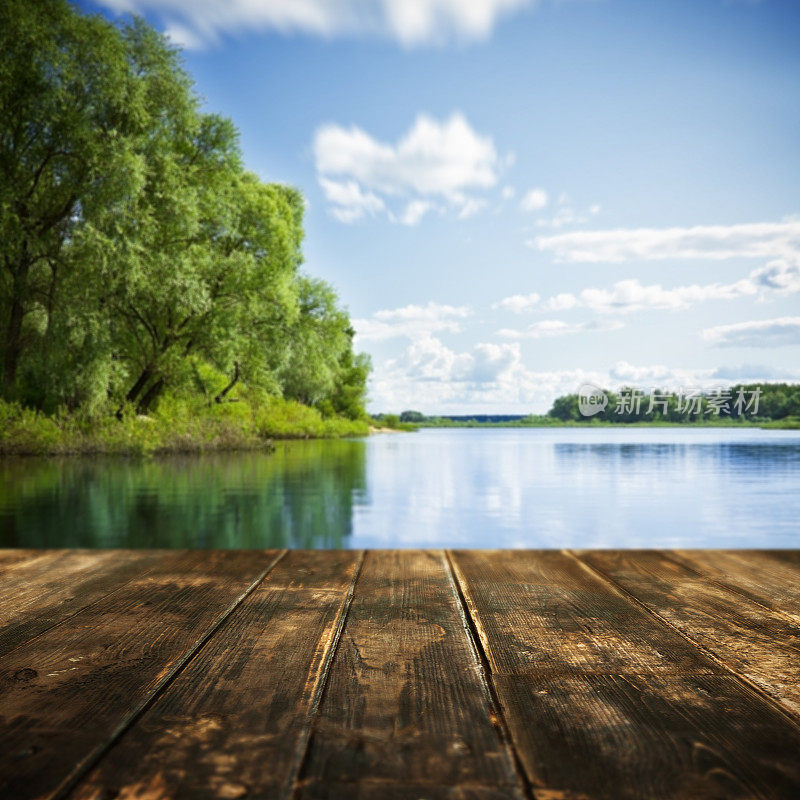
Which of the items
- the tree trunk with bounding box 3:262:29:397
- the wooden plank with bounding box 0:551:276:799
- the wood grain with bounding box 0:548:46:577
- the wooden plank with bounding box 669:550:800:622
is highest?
the tree trunk with bounding box 3:262:29:397

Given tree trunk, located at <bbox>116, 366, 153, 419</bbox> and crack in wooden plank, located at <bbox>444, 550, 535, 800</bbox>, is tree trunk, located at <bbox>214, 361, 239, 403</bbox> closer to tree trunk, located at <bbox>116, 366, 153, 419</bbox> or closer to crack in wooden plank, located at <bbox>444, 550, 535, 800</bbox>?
tree trunk, located at <bbox>116, 366, 153, 419</bbox>

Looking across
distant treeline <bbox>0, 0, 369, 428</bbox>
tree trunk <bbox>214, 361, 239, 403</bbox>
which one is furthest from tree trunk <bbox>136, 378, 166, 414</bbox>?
tree trunk <bbox>214, 361, 239, 403</bbox>

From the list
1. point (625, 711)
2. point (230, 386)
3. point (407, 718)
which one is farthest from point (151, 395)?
point (625, 711)

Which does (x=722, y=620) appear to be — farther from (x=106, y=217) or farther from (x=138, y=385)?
(x=138, y=385)

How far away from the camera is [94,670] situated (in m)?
1.10

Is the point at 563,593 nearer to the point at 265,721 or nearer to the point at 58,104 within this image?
the point at 265,721

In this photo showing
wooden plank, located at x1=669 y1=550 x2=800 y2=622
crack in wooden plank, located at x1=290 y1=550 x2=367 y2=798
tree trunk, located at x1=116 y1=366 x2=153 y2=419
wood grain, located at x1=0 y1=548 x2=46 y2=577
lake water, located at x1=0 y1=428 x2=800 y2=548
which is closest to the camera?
crack in wooden plank, located at x1=290 y1=550 x2=367 y2=798

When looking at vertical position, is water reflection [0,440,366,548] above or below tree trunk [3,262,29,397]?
below

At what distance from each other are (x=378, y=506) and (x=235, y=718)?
682cm

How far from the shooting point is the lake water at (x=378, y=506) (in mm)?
5805

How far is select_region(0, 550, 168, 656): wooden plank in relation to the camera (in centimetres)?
140

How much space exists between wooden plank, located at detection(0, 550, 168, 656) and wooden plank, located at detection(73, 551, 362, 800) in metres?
0.44

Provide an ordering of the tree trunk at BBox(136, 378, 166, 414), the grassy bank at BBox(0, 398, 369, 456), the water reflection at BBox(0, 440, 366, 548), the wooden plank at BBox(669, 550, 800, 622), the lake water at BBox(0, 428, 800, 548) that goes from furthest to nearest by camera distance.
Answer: the tree trunk at BBox(136, 378, 166, 414)
the grassy bank at BBox(0, 398, 369, 456)
the lake water at BBox(0, 428, 800, 548)
the water reflection at BBox(0, 440, 366, 548)
the wooden plank at BBox(669, 550, 800, 622)

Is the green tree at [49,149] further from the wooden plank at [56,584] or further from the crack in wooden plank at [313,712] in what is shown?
the crack in wooden plank at [313,712]
